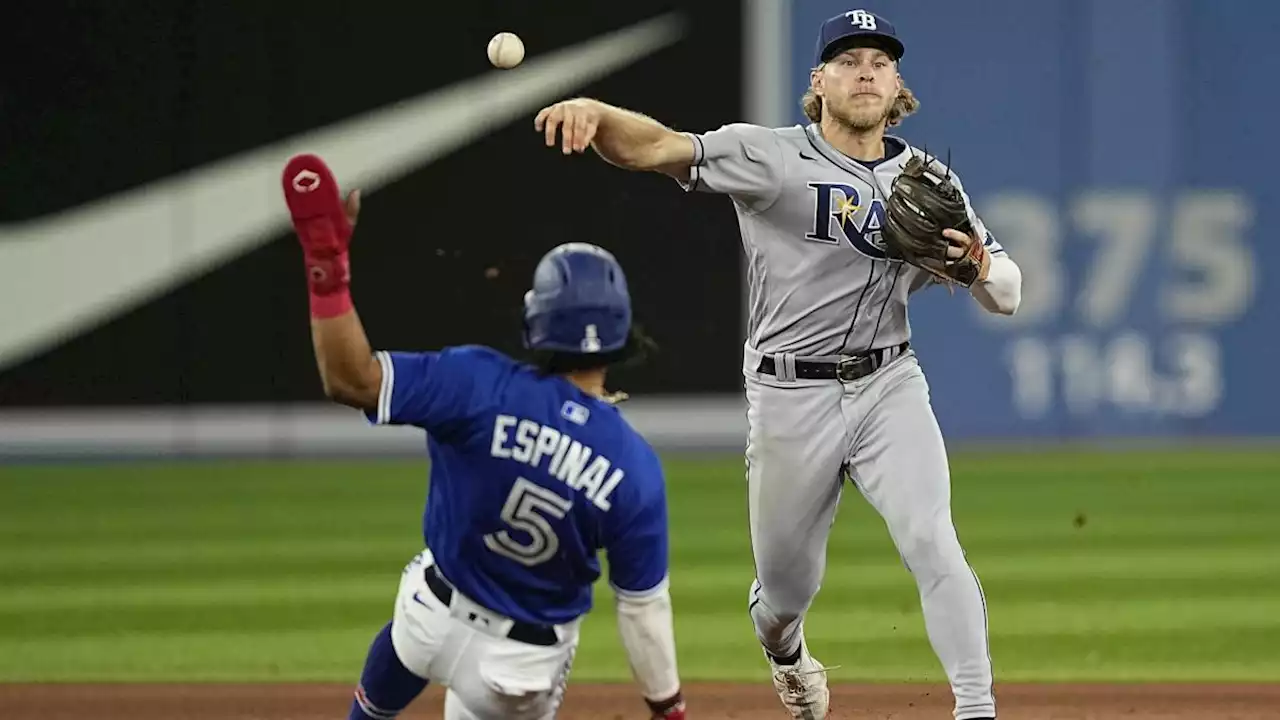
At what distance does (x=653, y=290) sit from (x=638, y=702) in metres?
6.60

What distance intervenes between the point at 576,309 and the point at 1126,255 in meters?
9.80

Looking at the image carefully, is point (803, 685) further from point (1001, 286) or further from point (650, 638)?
point (650, 638)

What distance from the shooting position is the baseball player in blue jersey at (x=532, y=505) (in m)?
3.56

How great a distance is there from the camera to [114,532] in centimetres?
994

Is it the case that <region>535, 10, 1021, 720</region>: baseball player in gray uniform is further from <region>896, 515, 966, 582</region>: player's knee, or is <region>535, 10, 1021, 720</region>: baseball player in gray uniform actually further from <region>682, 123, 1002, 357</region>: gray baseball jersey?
<region>896, 515, 966, 582</region>: player's knee

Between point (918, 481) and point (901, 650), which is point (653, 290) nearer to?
point (901, 650)

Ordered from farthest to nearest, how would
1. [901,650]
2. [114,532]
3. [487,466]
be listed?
[114,532]
[901,650]
[487,466]

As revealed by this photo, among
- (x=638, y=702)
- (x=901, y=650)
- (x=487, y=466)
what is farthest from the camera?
(x=901, y=650)

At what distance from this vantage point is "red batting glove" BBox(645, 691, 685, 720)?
371 centimetres

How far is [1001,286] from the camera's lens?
4.81 m

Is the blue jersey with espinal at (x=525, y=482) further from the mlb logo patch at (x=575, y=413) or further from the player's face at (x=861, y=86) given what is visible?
the player's face at (x=861, y=86)

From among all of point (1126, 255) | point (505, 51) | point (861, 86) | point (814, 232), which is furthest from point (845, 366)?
point (1126, 255)

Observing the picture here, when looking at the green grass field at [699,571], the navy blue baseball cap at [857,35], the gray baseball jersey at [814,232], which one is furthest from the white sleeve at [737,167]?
the green grass field at [699,571]

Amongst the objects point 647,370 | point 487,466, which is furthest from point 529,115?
point 487,466
